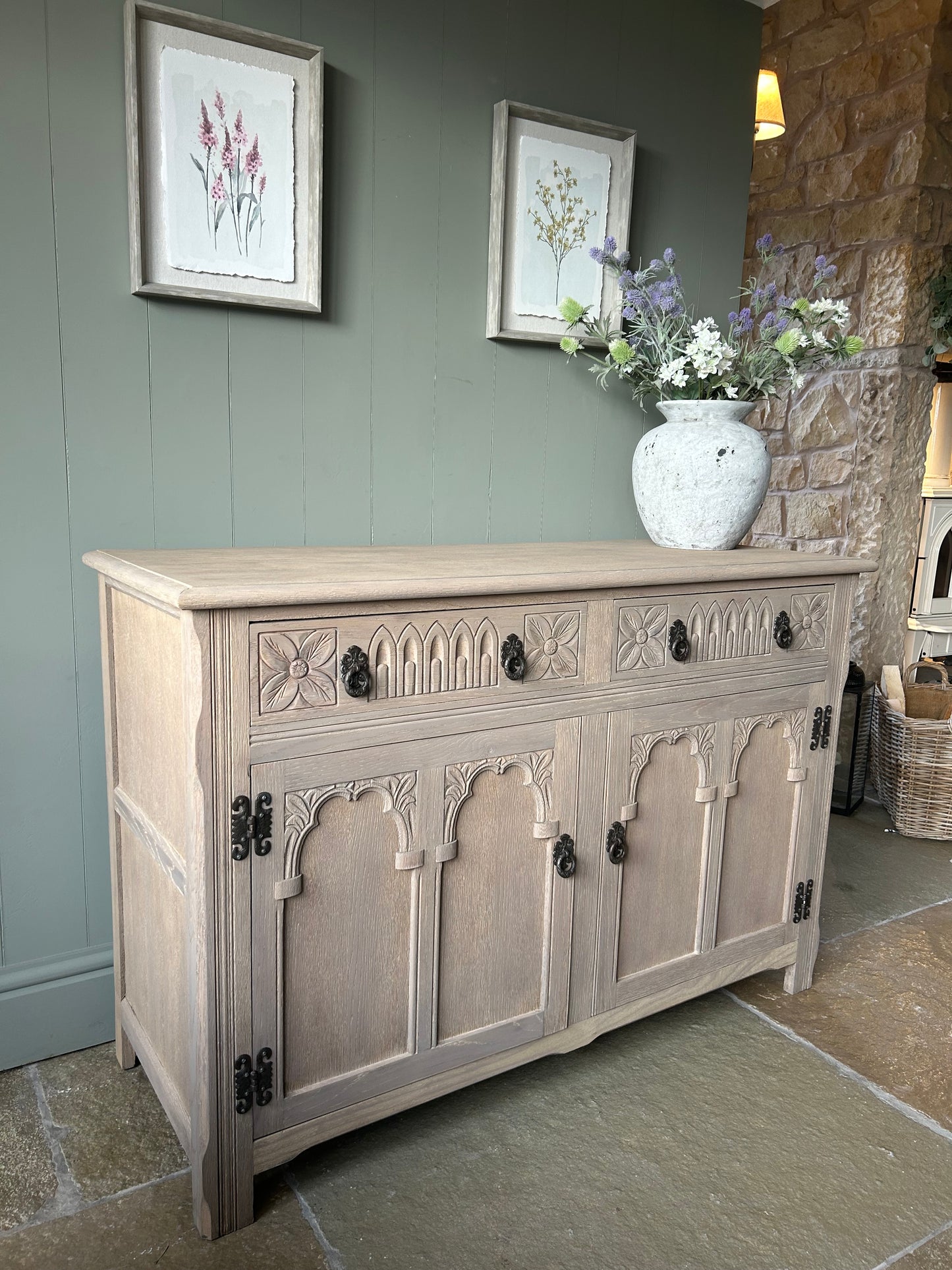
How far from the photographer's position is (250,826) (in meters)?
1.31

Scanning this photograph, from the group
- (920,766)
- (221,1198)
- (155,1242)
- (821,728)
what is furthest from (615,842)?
(920,766)

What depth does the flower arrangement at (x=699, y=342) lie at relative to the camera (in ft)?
6.56

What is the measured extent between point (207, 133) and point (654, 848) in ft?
5.16

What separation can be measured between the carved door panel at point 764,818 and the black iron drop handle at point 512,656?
0.60m

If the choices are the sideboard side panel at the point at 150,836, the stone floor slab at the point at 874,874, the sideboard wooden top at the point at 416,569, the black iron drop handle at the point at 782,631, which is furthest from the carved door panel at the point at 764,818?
the sideboard side panel at the point at 150,836

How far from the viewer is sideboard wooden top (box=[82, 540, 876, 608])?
1259 mm

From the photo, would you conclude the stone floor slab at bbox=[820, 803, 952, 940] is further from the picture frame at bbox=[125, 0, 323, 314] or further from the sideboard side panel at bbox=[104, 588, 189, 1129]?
the picture frame at bbox=[125, 0, 323, 314]

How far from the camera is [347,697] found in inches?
53.9

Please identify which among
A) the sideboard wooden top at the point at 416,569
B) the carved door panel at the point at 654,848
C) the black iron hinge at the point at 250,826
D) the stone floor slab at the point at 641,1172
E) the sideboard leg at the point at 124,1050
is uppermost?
the sideboard wooden top at the point at 416,569

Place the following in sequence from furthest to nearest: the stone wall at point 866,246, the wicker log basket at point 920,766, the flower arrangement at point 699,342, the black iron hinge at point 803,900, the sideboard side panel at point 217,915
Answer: the stone wall at point 866,246 → the wicker log basket at point 920,766 → the black iron hinge at point 803,900 → the flower arrangement at point 699,342 → the sideboard side panel at point 217,915

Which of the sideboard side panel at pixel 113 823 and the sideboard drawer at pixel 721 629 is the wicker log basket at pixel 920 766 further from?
the sideboard side panel at pixel 113 823

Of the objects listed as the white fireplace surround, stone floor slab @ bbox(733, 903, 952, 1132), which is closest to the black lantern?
the white fireplace surround

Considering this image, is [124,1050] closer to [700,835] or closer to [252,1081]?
[252,1081]

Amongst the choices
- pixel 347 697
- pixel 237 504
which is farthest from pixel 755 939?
pixel 237 504
